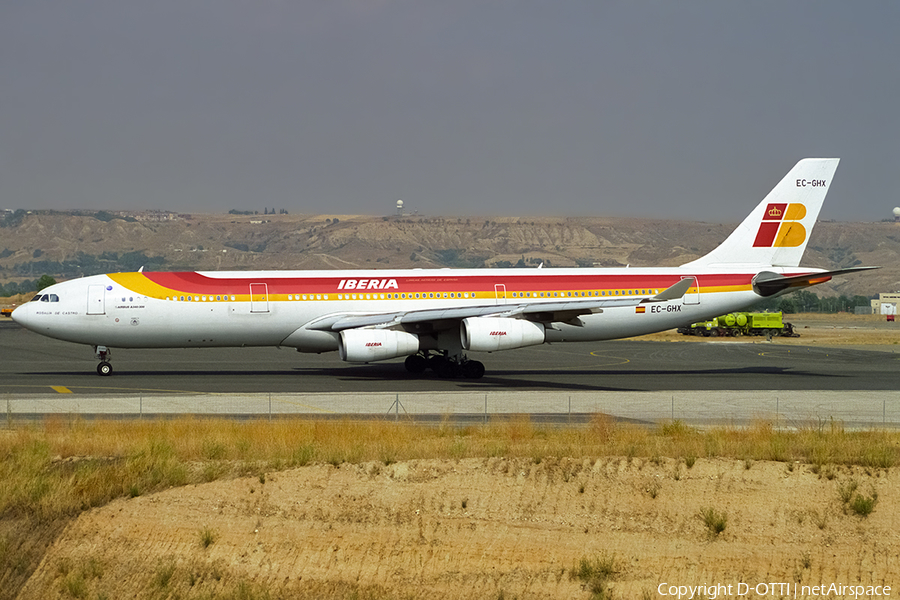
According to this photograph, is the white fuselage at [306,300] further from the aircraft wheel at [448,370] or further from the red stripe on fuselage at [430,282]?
the aircraft wheel at [448,370]

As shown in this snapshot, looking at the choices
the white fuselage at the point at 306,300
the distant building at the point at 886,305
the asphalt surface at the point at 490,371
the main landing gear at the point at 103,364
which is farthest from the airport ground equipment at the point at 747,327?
the distant building at the point at 886,305

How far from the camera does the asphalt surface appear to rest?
35.1 meters

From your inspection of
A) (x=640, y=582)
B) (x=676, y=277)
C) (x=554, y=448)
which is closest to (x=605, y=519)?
(x=640, y=582)

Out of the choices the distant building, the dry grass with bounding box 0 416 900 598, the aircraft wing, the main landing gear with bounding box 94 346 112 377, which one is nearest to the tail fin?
the aircraft wing

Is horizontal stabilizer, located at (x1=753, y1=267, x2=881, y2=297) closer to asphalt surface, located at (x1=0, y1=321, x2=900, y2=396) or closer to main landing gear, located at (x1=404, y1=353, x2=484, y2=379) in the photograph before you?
asphalt surface, located at (x1=0, y1=321, x2=900, y2=396)

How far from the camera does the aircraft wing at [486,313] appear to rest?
3528 centimetres

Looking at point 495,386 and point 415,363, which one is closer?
point 495,386

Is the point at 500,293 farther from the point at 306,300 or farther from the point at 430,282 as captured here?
the point at 306,300

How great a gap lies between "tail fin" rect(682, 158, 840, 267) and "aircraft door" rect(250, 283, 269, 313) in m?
19.7

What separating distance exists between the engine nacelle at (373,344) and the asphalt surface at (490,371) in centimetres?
126

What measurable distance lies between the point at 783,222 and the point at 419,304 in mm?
17988

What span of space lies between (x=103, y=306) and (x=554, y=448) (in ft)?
78.9

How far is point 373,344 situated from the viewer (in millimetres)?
35125

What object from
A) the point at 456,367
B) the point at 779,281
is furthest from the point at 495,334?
the point at 779,281
